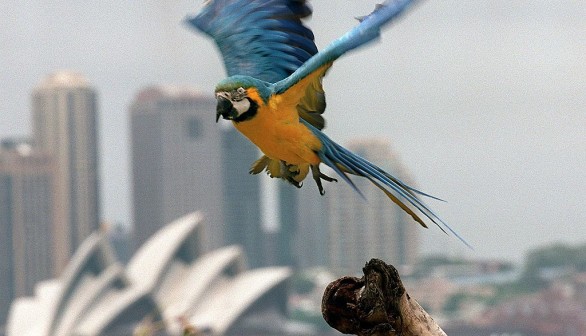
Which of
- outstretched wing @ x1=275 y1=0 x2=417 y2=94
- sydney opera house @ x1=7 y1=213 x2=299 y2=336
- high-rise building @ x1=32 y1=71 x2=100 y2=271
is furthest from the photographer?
high-rise building @ x1=32 y1=71 x2=100 y2=271

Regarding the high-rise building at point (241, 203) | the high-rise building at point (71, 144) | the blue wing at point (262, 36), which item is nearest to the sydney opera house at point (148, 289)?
the blue wing at point (262, 36)

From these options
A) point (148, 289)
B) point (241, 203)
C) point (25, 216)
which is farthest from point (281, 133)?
point (241, 203)

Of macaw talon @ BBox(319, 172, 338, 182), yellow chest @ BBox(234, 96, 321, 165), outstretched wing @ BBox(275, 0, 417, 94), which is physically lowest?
macaw talon @ BBox(319, 172, 338, 182)

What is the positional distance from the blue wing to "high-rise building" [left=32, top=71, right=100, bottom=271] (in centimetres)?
11320

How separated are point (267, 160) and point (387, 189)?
1.13ft

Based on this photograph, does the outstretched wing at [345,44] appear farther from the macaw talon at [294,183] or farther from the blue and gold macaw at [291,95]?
the macaw talon at [294,183]

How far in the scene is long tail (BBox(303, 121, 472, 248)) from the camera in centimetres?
267

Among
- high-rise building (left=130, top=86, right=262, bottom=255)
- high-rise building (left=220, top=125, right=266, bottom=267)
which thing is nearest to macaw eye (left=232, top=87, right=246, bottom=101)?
high-rise building (left=130, top=86, right=262, bottom=255)

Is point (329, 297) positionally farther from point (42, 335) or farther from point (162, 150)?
point (162, 150)

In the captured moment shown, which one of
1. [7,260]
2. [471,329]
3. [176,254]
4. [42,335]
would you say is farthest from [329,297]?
[7,260]

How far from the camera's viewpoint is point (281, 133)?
2717 mm

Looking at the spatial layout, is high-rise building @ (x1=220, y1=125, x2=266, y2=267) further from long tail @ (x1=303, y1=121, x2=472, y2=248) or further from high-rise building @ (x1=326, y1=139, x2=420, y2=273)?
long tail @ (x1=303, y1=121, x2=472, y2=248)

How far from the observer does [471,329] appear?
3666 inches

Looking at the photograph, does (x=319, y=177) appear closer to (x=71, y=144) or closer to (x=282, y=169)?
(x=282, y=169)
